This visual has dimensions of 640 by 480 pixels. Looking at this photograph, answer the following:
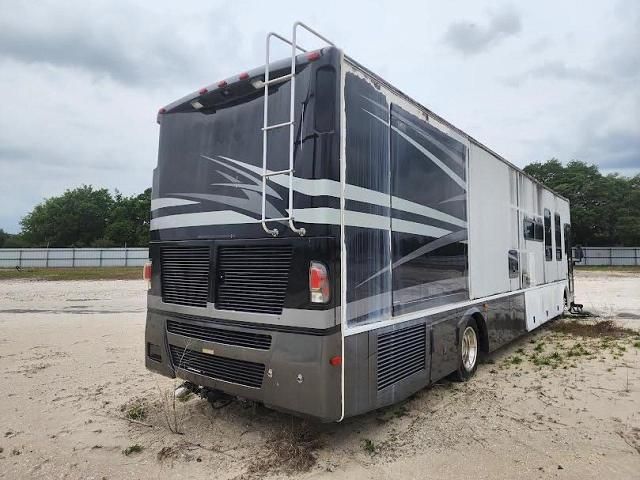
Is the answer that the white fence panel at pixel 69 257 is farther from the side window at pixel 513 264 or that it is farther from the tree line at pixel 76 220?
the side window at pixel 513 264

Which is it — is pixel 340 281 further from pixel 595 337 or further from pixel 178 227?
pixel 595 337

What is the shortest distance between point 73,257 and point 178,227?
123 feet

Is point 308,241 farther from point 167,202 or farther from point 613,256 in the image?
point 613,256

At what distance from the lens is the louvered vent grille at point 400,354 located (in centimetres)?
375

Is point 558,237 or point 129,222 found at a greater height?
point 129,222

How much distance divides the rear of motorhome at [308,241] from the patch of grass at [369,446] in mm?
321

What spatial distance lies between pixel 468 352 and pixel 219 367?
3206mm

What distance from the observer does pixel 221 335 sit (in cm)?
386

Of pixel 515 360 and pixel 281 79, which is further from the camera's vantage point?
pixel 515 360

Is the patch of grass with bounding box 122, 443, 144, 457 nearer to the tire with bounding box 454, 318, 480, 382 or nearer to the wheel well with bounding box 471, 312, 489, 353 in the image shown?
the tire with bounding box 454, 318, 480, 382

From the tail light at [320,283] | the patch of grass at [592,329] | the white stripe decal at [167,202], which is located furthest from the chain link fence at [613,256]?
the tail light at [320,283]

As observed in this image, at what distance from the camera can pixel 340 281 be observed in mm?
3346

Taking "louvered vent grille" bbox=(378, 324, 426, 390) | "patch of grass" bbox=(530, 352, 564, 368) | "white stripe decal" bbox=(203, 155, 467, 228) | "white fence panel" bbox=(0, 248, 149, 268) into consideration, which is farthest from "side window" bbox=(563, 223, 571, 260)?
"white fence panel" bbox=(0, 248, 149, 268)

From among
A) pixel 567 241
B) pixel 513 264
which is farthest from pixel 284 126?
pixel 567 241
